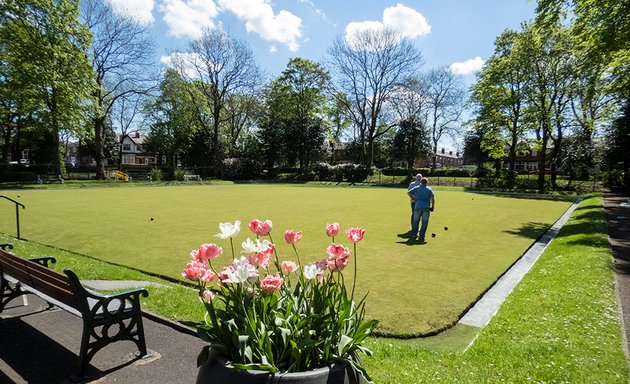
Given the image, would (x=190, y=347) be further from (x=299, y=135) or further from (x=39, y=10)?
(x=299, y=135)

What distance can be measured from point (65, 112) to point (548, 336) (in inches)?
1524

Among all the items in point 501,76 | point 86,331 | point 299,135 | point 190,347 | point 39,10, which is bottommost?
point 190,347

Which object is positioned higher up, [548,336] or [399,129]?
[399,129]

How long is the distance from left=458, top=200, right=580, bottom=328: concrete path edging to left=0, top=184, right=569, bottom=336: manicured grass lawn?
0.14m

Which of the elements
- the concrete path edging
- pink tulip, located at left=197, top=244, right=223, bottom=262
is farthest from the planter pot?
the concrete path edging

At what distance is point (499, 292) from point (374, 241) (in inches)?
169

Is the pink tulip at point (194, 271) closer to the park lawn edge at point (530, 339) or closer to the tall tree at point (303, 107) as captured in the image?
the park lawn edge at point (530, 339)

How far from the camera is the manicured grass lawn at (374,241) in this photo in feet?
18.6

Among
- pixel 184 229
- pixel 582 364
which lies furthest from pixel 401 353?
pixel 184 229

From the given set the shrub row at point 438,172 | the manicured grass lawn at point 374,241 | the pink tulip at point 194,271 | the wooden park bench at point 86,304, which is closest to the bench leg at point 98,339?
the wooden park bench at point 86,304

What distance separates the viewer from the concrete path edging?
499cm

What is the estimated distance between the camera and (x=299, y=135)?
50594 millimetres

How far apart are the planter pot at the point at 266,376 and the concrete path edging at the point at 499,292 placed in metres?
3.36

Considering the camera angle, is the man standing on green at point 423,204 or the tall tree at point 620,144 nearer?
the man standing on green at point 423,204
